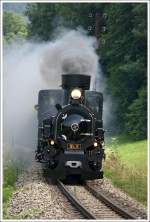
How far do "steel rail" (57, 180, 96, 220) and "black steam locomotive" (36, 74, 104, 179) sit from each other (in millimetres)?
419

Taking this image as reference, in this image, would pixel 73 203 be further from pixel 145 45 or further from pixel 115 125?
pixel 145 45

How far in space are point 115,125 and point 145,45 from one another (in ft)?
14.8

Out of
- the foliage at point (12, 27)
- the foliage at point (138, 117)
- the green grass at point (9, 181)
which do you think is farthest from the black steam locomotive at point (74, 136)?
the foliage at point (12, 27)

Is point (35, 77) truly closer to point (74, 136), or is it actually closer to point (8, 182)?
point (74, 136)

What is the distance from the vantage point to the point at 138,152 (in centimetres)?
2038

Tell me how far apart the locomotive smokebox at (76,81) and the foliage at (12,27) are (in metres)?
16.0

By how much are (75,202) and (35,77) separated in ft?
22.3

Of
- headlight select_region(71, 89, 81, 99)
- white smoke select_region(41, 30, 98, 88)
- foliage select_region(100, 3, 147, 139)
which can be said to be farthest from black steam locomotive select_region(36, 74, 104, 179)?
foliage select_region(100, 3, 147, 139)

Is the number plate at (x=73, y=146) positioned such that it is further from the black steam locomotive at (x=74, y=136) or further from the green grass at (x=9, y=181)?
the green grass at (x=9, y=181)

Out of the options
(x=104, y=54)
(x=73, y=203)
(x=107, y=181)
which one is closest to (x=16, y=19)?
(x=104, y=54)

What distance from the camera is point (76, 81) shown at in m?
15.2

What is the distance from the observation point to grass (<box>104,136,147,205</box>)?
1545 cm

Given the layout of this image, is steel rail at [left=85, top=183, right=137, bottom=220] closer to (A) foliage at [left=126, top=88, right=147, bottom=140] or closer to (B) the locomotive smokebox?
(B) the locomotive smokebox

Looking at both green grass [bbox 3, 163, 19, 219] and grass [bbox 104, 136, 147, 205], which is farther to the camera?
grass [bbox 104, 136, 147, 205]
